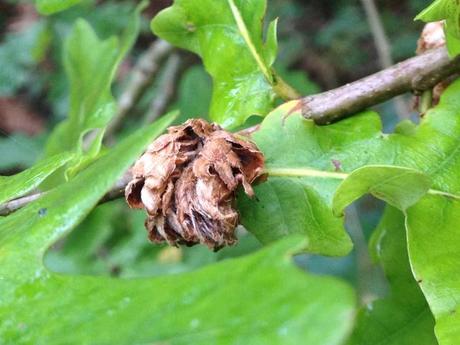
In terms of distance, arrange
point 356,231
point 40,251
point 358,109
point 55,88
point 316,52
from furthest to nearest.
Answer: point 316,52 → point 55,88 → point 356,231 → point 358,109 → point 40,251

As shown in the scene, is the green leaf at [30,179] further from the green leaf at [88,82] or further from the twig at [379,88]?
the green leaf at [88,82]

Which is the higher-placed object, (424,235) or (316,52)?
(424,235)

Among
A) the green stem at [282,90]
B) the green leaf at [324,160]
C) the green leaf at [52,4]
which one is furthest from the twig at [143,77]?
the green leaf at [324,160]

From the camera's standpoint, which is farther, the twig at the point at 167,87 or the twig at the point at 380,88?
the twig at the point at 167,87

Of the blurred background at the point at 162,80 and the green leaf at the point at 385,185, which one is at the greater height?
the green leaf at the point at 385,185

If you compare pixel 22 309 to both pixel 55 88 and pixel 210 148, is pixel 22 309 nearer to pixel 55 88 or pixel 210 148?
pixel 210 148

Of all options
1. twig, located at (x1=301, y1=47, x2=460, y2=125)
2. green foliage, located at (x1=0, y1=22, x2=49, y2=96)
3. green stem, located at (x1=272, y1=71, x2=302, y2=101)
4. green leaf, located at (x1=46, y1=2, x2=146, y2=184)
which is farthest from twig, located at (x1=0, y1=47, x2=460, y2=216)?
green foliage, located at (x1=0, y1=22, x2=49, y2=96)

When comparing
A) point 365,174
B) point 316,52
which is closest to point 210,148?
point 365,174

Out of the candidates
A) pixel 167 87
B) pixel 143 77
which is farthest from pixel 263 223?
pixel 167 87
